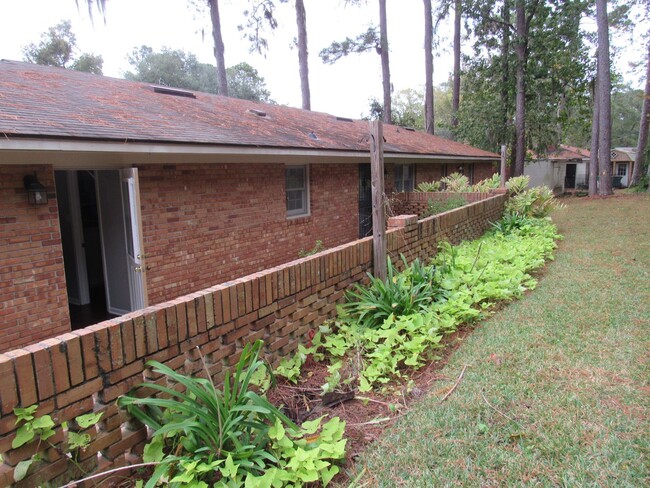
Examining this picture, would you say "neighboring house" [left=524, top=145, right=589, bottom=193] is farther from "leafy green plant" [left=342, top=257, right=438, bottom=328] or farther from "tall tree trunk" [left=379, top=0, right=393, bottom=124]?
"leafy green plant" [left=342, top=257, right=438, bottom=328]

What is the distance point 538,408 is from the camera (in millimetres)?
3012

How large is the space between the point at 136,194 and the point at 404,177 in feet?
33.7

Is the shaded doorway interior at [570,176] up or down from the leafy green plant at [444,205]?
up

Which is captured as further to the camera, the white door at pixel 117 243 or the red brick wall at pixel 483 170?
the red brick wall at pixel 483 170

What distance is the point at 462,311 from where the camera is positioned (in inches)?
188

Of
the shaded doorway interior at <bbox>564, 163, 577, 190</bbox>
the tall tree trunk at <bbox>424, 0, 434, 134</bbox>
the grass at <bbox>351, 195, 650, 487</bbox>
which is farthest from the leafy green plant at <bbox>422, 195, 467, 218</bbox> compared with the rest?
the shaded doorway interior at <bbox>564, 163, 577, 190</bbox>

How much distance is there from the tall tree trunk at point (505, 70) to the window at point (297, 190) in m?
18.3

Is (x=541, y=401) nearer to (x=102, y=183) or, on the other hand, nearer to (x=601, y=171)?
(x=102, y=183)

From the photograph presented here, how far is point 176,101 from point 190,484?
7887mm

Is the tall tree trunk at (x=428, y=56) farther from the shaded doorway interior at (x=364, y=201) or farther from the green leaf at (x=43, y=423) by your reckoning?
the green leaf at (x=43, y=423)

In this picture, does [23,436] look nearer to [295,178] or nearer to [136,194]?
[136,194]

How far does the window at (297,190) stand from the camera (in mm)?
9180

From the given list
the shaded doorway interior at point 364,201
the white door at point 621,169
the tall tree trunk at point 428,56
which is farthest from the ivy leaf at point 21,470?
the white door at point 621,169

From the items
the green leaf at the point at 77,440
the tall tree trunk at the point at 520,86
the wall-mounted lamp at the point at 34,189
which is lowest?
the green leaf at the point at 77,440
